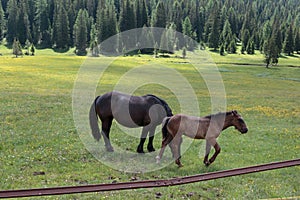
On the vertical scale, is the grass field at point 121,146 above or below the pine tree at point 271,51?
below

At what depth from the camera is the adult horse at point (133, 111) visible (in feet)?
45.9

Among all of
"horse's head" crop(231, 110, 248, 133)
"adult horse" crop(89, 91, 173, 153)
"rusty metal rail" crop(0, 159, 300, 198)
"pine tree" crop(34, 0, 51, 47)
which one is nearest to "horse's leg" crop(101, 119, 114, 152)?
"adult horse" crop(89, 91, 173, 153)

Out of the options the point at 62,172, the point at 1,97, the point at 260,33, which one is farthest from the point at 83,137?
the point at 260,33

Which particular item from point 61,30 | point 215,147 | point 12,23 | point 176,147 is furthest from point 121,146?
point 12,23

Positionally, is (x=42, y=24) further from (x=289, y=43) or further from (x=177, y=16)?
(x=289, y=43)

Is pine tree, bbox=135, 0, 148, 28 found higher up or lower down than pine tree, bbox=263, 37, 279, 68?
higher up

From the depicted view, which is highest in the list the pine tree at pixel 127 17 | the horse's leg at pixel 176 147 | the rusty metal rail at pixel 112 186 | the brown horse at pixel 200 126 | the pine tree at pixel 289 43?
the pine tree at pixel 127 17

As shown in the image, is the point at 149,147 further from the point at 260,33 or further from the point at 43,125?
the point at 260,33

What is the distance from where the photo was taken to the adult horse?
14.0 metres

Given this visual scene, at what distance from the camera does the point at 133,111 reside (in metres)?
14.2

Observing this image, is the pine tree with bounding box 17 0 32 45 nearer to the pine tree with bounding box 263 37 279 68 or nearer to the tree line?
the tree line

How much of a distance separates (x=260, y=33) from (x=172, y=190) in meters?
158

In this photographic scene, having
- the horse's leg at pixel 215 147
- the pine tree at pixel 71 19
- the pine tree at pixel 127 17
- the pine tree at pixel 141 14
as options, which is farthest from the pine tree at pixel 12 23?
the horse's leg at pixel 215 147

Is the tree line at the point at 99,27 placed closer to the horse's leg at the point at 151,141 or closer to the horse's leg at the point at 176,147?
the horse's leg at the point at 151,141
